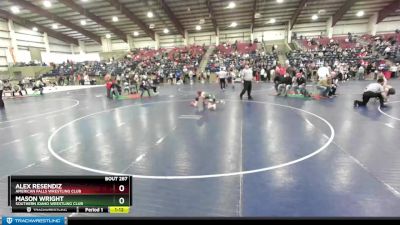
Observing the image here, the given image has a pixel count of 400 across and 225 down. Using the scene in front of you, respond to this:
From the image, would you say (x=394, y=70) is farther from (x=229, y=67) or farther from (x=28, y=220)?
(x=28, y=220)

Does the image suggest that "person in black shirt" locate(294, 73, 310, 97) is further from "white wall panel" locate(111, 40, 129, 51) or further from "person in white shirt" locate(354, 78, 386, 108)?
"white wall panel" locate(111, 40, 129, 51)

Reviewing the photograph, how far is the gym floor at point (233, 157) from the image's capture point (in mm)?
3391

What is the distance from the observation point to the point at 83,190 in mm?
1562

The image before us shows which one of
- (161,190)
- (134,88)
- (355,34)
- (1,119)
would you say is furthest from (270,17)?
(161,190)

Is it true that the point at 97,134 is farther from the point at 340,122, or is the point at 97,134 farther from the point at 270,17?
the point at 270,17

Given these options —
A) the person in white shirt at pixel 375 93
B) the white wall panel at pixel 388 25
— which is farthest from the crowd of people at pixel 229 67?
the white wall panel at pixel 388 25

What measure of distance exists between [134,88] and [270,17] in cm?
2281

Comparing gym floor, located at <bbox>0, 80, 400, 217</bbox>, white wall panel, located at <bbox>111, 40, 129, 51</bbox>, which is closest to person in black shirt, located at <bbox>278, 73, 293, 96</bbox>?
gym floor, located at <bbox>0, 80, 400, 217</bbox>

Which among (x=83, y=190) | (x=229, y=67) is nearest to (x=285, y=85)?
(x=83, y=190)
